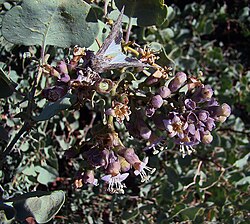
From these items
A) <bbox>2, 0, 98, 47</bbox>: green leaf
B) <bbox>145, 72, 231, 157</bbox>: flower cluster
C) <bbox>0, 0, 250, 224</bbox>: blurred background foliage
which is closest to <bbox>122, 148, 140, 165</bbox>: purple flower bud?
<bbox>145, 72, 231, 157</bbox>: flower cluster

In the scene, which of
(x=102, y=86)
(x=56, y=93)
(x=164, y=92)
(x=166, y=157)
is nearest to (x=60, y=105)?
(x=56, y=93)

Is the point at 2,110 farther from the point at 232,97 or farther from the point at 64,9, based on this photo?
the point at 232,97

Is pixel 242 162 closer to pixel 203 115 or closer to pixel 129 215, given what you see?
pixel 129 215

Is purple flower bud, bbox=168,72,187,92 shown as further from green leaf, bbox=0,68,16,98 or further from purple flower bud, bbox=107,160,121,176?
green leaf, bbox=0,68,16,98

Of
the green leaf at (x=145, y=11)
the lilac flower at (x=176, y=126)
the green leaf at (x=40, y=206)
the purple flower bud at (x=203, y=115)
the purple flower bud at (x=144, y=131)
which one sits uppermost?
the green leaf at (x=145, y=11)

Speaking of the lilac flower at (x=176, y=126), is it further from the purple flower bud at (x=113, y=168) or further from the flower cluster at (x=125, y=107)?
the purple flower bud at (x=113, y=168)

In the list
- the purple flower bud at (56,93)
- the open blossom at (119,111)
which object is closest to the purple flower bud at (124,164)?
the open blossom at (119,111)
